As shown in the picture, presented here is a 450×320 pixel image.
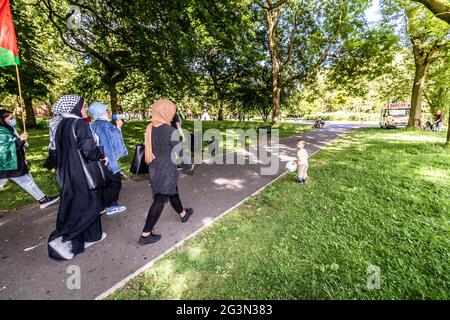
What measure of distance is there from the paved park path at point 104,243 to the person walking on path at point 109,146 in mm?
298

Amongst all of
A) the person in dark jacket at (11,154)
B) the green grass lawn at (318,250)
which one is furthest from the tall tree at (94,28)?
the green grass lawn at (318,250)

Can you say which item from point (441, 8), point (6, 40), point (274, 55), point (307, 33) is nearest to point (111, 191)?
point (6, 40)

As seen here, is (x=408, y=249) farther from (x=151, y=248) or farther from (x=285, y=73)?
(x=285, y=73)

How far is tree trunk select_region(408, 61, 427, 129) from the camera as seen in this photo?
59.2 ft

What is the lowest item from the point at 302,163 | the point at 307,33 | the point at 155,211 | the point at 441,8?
the point at 155,211

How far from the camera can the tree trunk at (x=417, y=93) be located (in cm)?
1803

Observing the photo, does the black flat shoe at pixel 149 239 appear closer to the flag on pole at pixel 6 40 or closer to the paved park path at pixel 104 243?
the paved park path at pixel 104 243

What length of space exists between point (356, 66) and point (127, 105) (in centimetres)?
3495

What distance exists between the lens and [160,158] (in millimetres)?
3389

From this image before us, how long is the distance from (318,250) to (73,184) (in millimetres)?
3719

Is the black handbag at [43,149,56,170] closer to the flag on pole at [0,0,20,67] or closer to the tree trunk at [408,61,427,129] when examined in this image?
the flag on pole at [0,0,20,67]

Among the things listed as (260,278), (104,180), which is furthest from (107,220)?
(260,278)

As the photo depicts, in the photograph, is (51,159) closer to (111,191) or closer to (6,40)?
(111,191)

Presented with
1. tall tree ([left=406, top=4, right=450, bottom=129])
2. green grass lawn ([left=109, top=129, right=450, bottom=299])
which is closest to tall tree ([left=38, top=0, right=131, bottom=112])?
green grass lawn ([left=109, top=129, right=450, bottom=299])
